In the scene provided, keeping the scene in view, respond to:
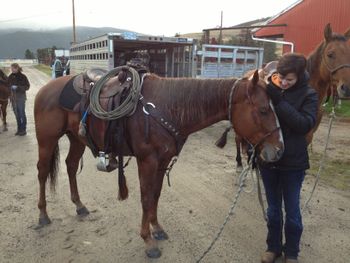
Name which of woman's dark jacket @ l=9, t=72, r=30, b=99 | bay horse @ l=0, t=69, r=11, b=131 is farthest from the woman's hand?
bay horse @ l=0, t=69, r=11, b=131

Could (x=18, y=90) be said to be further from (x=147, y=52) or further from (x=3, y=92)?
(x=147, y=52)

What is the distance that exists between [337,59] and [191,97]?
2.19 meters

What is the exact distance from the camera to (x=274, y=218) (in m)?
3.07

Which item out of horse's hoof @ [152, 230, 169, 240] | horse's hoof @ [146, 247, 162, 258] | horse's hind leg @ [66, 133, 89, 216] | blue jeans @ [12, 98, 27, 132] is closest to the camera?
horse's hoof @ [146, 247, 162, 258]

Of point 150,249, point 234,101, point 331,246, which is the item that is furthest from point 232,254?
point 234,101

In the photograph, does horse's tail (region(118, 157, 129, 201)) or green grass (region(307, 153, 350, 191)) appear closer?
horse's tail (region(118, 157, 129, 201))

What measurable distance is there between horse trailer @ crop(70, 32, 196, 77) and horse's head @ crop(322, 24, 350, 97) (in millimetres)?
5479

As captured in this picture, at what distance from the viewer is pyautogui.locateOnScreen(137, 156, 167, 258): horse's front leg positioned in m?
3.12

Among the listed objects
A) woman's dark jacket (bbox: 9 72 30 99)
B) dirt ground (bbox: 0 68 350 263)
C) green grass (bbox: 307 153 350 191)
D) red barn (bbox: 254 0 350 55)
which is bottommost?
dirt ground (bbox: 0 68 350 263)

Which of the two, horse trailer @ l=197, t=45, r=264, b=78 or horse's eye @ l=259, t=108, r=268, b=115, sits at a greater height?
horse trailer @ l=197, t=45, r=264, b=78

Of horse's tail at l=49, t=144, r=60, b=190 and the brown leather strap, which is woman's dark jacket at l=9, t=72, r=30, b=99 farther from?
the brown leather strap

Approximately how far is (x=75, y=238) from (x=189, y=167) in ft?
8.94

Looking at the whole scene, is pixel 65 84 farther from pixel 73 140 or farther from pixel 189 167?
pixel 189 167

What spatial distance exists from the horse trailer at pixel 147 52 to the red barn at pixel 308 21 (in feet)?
23.0
